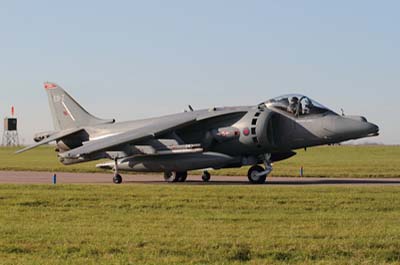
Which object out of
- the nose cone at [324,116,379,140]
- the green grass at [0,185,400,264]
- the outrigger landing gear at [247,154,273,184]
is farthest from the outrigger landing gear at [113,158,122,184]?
the nose cone at [324,116,379,140]

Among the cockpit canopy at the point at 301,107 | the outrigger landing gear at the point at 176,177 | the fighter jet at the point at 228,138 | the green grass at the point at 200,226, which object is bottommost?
the green grass at the point at 200,226

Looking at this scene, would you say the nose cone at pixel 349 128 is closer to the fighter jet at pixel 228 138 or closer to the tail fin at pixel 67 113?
the fighter jet at pixel 228 138

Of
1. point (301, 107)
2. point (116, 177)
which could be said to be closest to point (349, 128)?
point (301, 107)

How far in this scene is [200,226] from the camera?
469 inches

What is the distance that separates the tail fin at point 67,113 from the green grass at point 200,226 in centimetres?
1201

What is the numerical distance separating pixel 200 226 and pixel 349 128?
45.4 feet

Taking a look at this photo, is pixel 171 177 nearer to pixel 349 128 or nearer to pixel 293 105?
pixel 293 105

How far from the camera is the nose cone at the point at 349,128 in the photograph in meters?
24.6

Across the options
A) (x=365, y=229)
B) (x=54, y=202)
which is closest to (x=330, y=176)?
(x=54, y=202)

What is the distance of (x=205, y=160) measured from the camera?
24.9 m

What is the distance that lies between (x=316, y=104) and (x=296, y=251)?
16554 millimetres

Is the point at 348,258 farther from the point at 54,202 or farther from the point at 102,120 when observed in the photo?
the point at 102,120

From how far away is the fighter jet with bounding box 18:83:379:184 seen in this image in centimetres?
2495

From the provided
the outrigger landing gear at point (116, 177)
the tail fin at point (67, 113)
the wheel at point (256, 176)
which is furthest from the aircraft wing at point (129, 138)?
the tail fin at point (67, 113)
